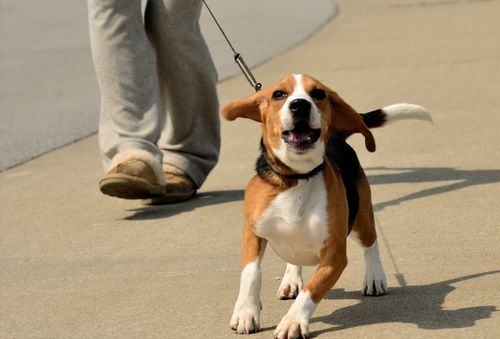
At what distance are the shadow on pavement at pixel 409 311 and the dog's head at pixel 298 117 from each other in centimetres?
58

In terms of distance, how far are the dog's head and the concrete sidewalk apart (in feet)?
2.11

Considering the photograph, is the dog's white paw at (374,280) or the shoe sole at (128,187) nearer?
the dog's white paw at (374,280)

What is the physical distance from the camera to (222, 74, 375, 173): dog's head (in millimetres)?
4473

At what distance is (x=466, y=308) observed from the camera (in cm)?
470

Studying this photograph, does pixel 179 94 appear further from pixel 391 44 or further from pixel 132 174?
pixel 391 44

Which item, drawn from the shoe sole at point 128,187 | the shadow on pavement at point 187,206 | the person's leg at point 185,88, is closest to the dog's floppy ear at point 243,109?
the shoe sole at point 128,187

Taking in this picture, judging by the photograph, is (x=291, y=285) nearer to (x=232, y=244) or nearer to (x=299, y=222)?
(x=299, y=222)

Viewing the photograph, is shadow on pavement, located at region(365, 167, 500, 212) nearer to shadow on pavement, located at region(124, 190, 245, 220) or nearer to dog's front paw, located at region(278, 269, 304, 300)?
shadow on pavement, located at region(124, 190, 245, 220)

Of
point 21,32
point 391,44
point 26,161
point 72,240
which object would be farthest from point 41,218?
point 21,32

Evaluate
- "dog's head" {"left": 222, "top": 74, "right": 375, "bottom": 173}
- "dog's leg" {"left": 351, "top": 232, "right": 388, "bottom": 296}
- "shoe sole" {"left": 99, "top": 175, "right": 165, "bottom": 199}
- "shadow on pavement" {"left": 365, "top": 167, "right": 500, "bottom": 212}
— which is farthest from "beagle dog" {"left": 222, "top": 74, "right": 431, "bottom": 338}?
"shadow on pavement" {"left": 365, "top": 167, "right": 500, "bottom": 212}

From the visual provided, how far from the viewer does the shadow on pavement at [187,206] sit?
6875mm

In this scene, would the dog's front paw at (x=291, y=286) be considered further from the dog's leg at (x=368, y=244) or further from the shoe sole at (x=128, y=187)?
the shoe sole at (x=128, y=187)

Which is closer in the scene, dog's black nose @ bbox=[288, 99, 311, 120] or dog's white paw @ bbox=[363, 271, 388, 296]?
dog's black nose @ bbox=[288, 99, 311, 120]

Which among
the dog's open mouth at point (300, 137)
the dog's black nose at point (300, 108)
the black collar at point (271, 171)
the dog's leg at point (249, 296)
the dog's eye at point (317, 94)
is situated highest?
the dog's black nose at point (300, 108)
